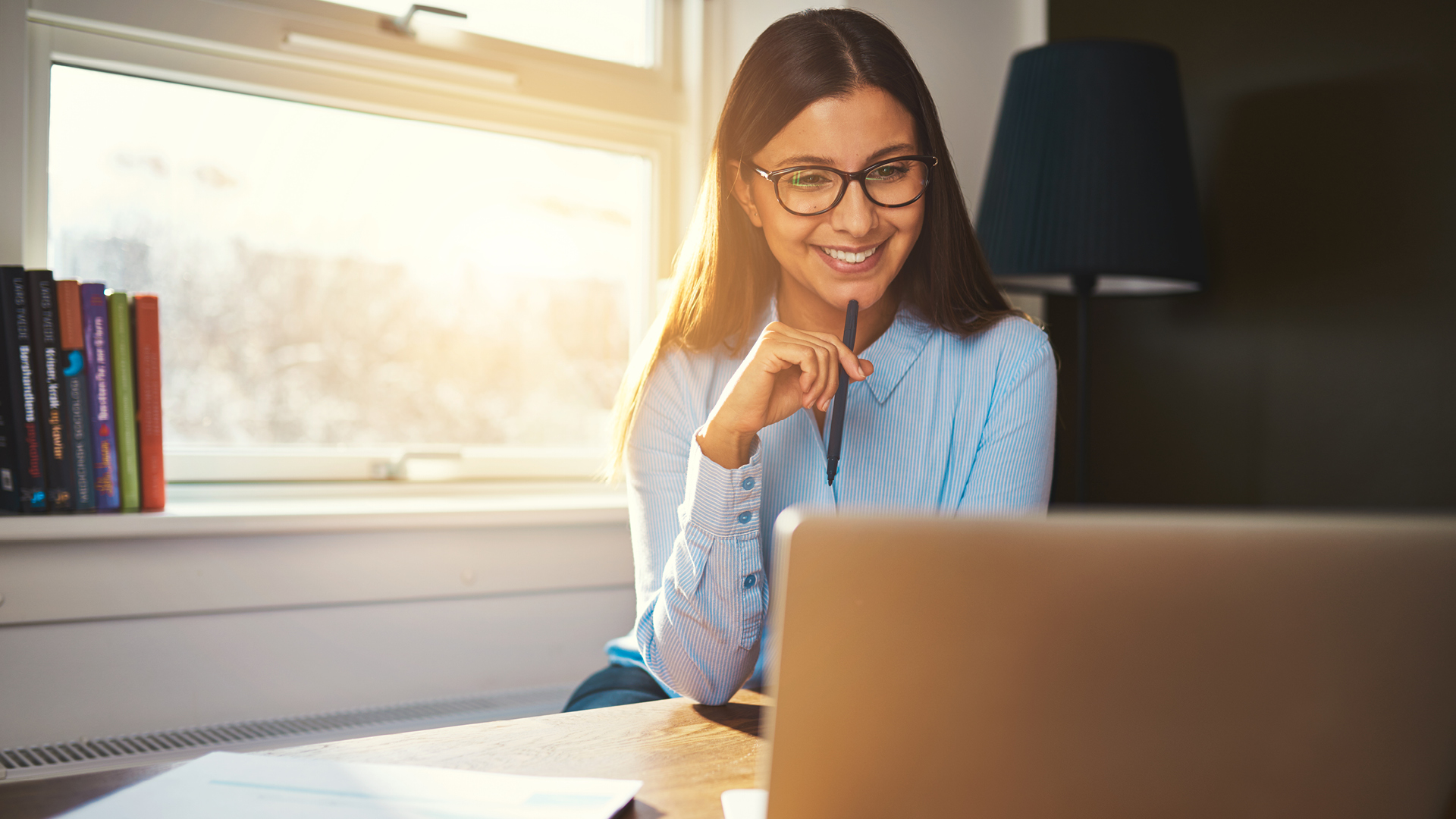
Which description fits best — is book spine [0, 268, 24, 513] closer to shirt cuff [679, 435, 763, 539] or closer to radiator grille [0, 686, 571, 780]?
radiator grille [0, 686, 571, 780]

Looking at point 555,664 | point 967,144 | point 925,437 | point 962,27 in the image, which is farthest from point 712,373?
point 962,27

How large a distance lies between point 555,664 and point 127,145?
114 centimetres

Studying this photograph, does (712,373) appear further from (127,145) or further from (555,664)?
(127,145)

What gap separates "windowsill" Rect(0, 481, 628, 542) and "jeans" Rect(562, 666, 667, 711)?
19.6 inches

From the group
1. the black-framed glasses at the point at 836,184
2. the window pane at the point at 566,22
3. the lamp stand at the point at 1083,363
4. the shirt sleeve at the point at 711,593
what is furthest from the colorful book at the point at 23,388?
the lamp stand at the point at 1083,363

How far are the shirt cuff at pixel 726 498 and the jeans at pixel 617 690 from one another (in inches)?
9.5

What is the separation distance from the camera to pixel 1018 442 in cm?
104

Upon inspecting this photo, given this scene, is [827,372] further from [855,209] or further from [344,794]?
[344,794]

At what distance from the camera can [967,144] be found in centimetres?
206

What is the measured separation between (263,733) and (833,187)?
1.15 m

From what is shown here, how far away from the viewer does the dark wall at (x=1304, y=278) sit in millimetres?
1445

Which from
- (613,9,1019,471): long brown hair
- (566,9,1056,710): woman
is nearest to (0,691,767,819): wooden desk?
(566,9,1056,710): woman

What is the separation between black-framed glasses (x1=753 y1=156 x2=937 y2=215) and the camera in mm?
1036

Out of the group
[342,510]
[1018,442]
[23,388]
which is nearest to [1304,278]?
[1018,442]
